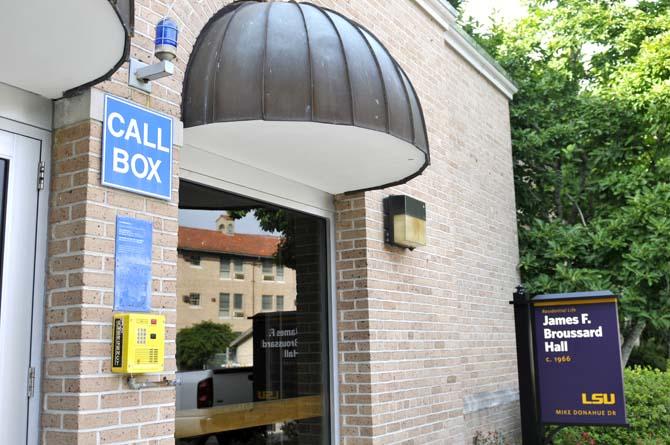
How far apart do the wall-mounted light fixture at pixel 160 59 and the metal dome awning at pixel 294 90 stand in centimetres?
39

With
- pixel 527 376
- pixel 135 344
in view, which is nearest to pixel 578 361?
pixel 527 376

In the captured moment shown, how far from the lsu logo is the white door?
199 inches

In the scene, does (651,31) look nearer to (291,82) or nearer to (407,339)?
(407,339)

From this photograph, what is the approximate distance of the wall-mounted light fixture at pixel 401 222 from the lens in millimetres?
6438

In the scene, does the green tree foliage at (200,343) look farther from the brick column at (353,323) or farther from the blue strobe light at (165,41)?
the blue strobe light at (165,41)

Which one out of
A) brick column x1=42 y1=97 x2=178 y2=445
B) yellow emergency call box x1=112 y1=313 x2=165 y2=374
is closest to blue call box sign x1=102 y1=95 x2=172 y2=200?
brick column x1=42 y1=97 x2=178 y2=445

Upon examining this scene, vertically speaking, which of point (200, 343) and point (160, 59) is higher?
point (160, 59)

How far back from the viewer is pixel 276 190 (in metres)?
5.75

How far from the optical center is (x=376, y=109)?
4.49 m

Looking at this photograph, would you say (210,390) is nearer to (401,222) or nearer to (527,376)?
(401,222)

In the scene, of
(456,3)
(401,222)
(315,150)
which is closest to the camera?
(315,150)

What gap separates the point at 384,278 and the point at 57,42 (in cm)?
375

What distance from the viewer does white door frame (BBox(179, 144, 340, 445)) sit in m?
4.96

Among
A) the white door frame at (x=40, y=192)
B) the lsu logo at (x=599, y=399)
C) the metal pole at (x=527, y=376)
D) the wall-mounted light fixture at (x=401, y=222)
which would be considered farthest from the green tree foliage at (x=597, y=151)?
the white door frame at (x=40, y=192)
